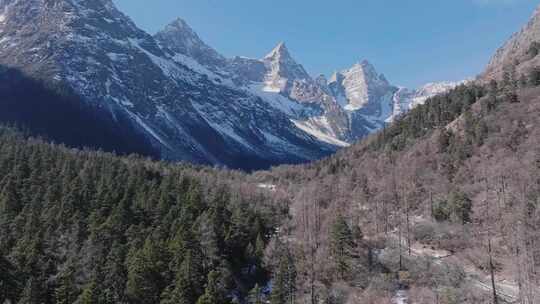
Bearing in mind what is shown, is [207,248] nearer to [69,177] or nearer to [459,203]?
[69,177]

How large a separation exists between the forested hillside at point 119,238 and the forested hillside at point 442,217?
544 inches

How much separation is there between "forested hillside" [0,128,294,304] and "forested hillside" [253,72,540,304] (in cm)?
1382

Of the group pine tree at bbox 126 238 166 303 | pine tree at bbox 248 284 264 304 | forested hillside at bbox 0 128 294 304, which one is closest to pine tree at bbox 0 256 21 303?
forested hillside at bbox 0 128 294 304

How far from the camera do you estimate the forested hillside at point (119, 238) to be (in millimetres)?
73188

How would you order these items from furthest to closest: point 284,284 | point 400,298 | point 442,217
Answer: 1. point 442,217
2. point 284,284
3. point 400,298

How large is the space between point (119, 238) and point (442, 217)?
2989 inches

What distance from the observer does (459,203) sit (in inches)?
3937

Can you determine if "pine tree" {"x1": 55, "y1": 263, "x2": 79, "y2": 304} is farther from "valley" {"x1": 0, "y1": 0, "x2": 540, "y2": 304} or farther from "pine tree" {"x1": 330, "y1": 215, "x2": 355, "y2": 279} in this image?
"pine tree" {"x1": 330, "y1": 215, "x2": 355, "y2": 279}

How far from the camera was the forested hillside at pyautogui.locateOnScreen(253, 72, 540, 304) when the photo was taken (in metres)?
80.4

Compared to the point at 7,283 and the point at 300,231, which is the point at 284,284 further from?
the point at 7,283

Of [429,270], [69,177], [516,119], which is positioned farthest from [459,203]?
[69,177]

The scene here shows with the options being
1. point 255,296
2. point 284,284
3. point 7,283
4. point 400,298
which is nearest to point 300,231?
point 284,284

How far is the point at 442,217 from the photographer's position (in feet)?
341

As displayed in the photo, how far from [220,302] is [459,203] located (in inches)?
2399
